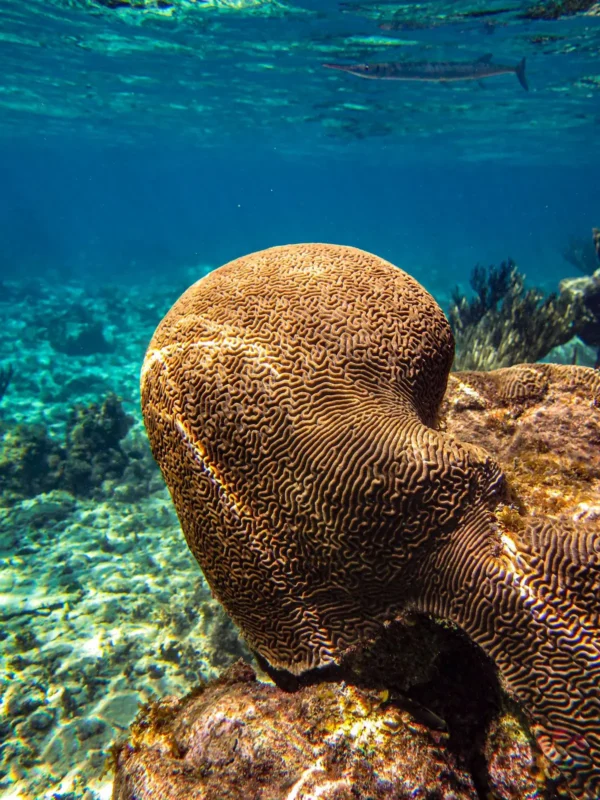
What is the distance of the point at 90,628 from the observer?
19.2 feet

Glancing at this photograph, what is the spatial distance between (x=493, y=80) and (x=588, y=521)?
1043 inches

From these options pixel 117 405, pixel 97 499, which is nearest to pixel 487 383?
pixel 97 499

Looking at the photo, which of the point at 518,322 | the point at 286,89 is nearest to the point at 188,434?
the point at 518,322

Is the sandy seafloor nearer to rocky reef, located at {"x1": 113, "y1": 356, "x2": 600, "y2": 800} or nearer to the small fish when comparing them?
rocky reef, located at {"x1": 113, "y1": 356, "x2": 600, "y2": 800}

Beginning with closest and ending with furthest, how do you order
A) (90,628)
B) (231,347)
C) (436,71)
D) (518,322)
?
A: (231,347)
(90,628)
(518,322)
(436,71)

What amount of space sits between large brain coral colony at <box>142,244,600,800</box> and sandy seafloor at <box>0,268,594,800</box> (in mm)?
3052

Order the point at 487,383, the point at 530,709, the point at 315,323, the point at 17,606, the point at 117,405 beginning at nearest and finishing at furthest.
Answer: the point at 530,709 < the point at 315,323 < the point at 487,383 < the point at 17,606 < the point at 117,405

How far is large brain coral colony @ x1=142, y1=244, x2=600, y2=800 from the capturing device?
2152mm

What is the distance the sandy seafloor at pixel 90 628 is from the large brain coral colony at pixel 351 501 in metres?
3.05

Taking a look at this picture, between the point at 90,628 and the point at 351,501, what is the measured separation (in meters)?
5.08

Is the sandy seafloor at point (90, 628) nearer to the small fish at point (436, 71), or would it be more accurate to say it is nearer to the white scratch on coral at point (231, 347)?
the white scratch on coral at point (231, 347)

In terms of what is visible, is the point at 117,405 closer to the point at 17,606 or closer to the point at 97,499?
the point at 97,499

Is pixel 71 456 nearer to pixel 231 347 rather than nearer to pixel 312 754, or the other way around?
pixel 231 347

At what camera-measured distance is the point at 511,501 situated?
2510 mm
